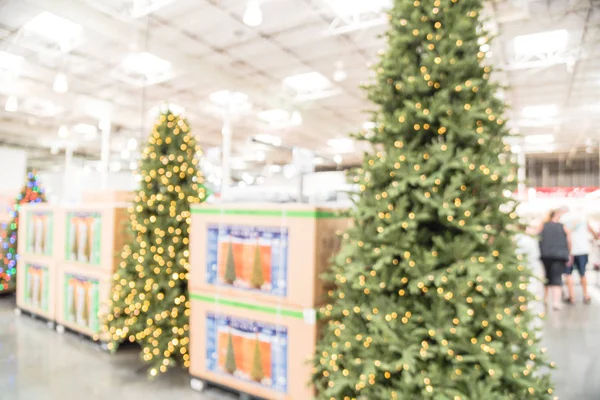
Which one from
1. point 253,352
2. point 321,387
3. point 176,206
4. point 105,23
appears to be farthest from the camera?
point 105,23

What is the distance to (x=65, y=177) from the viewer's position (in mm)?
11984

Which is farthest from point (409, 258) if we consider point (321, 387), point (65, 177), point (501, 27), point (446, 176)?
point (65, 177)

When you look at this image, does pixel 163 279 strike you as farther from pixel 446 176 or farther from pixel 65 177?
pixel 65 177

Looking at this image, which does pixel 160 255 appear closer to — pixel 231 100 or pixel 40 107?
pixel 231 100

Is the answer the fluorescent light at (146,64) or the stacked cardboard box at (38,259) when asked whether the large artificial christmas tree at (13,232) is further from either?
the fluorescent light at (146,64)

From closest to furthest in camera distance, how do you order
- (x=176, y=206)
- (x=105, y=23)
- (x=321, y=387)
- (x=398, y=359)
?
(x=398, y=359) < (x=321, y=387) < (x=176, y=206) < (x=105, y=23)

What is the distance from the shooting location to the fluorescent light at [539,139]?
1388 centimetres

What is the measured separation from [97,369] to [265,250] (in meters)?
2.09

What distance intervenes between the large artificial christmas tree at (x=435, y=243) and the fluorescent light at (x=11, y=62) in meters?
8.16

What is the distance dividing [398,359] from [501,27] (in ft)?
19.3

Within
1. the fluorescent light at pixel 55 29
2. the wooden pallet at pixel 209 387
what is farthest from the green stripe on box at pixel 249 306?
the fluorescent light at pixel 55 29

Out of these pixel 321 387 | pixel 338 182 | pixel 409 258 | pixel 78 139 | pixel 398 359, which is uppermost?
pixel 78 139

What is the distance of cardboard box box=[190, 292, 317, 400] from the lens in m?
2.81

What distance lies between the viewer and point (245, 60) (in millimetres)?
7969
